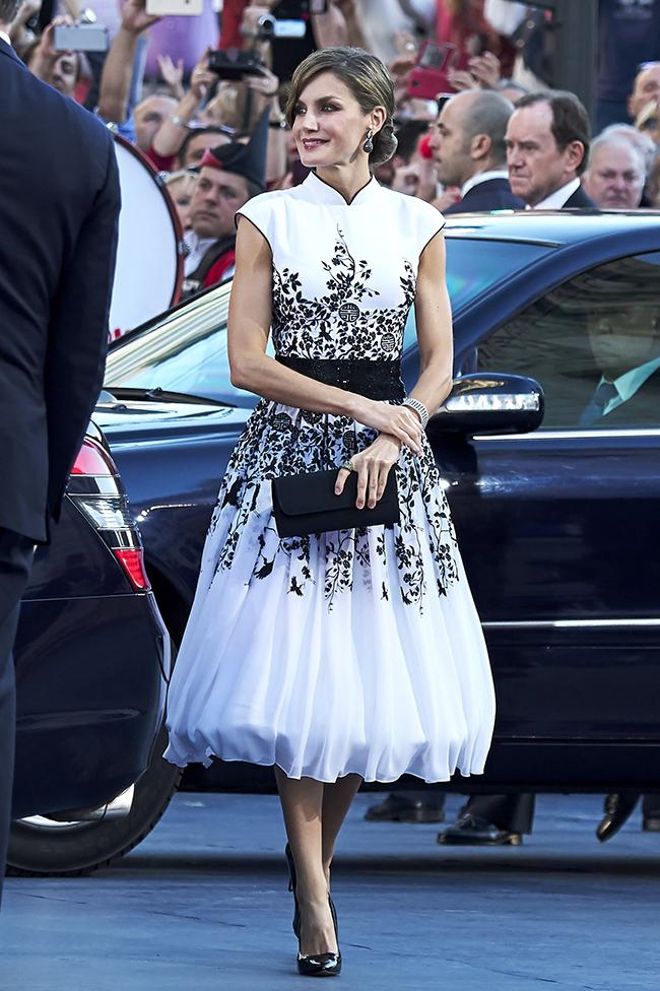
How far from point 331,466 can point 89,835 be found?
151cm

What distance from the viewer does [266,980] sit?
5.17m

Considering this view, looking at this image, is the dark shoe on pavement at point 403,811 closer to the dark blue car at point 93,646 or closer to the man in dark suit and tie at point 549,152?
the man in dark suit and tie at point 549,152

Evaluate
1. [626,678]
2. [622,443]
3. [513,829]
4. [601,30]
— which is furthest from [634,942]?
[601,30]

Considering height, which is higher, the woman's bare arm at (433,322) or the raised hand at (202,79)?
the woman's bare arm at (433,322)

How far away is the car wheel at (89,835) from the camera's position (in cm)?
651

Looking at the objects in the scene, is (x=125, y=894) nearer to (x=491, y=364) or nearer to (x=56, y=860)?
(x=56, y=860)

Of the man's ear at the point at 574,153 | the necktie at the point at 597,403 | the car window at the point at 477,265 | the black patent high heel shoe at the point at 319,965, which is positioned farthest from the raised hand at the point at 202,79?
the black patent high heel shoe at the point at 319,965

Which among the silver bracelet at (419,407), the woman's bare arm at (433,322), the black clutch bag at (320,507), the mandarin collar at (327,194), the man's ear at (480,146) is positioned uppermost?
the mandarin collar at (327,194)

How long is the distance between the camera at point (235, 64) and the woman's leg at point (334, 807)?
7.79 meters

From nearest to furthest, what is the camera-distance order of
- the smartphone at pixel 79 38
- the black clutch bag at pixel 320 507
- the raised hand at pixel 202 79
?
the black clutch bag at pixel 320 507 → the smartphone at pixel 79 38 → the raised hand at pixel 202 79

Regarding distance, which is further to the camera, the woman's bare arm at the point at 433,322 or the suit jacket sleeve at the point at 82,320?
the woman's bare arm at the point at 433,322

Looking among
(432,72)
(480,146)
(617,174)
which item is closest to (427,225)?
(480,146)

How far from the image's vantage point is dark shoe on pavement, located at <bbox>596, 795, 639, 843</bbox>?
7410 millimetres

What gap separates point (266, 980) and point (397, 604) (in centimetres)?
85
